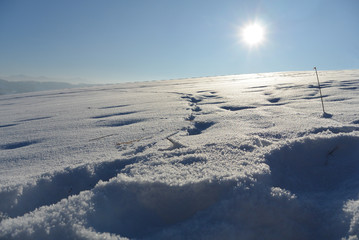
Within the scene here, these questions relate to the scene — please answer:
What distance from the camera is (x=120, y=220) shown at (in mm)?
627

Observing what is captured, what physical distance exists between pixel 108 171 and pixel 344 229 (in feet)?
2.60

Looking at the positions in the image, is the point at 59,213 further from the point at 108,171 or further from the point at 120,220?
the point at 108,171

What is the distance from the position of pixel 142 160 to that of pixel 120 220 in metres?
0.33

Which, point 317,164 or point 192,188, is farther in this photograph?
point 317,164

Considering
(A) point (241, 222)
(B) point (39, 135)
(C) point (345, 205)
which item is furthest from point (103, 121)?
(C) point (345, 205)

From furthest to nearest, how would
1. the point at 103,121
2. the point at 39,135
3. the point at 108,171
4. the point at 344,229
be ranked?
the point at 103,121, the point at 39,135, the point at 108,171, the point at 344,229

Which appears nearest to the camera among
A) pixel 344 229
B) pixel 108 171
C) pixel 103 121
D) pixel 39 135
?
pixel 344 229

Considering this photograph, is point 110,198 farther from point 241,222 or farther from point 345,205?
point 345,205

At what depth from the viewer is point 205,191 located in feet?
2.21

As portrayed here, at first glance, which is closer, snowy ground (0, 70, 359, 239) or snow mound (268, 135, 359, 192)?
snowy ground (0, 70, 359, 239)

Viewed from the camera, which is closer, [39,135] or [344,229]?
[344,229]

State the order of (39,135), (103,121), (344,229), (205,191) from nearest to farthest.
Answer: (344,229)
(205,191)
(39,135)
(103,121)

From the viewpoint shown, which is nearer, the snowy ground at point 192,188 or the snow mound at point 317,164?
the snowy ground at point 192,188

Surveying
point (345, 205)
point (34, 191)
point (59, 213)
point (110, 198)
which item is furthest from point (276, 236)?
point (34, 191)
